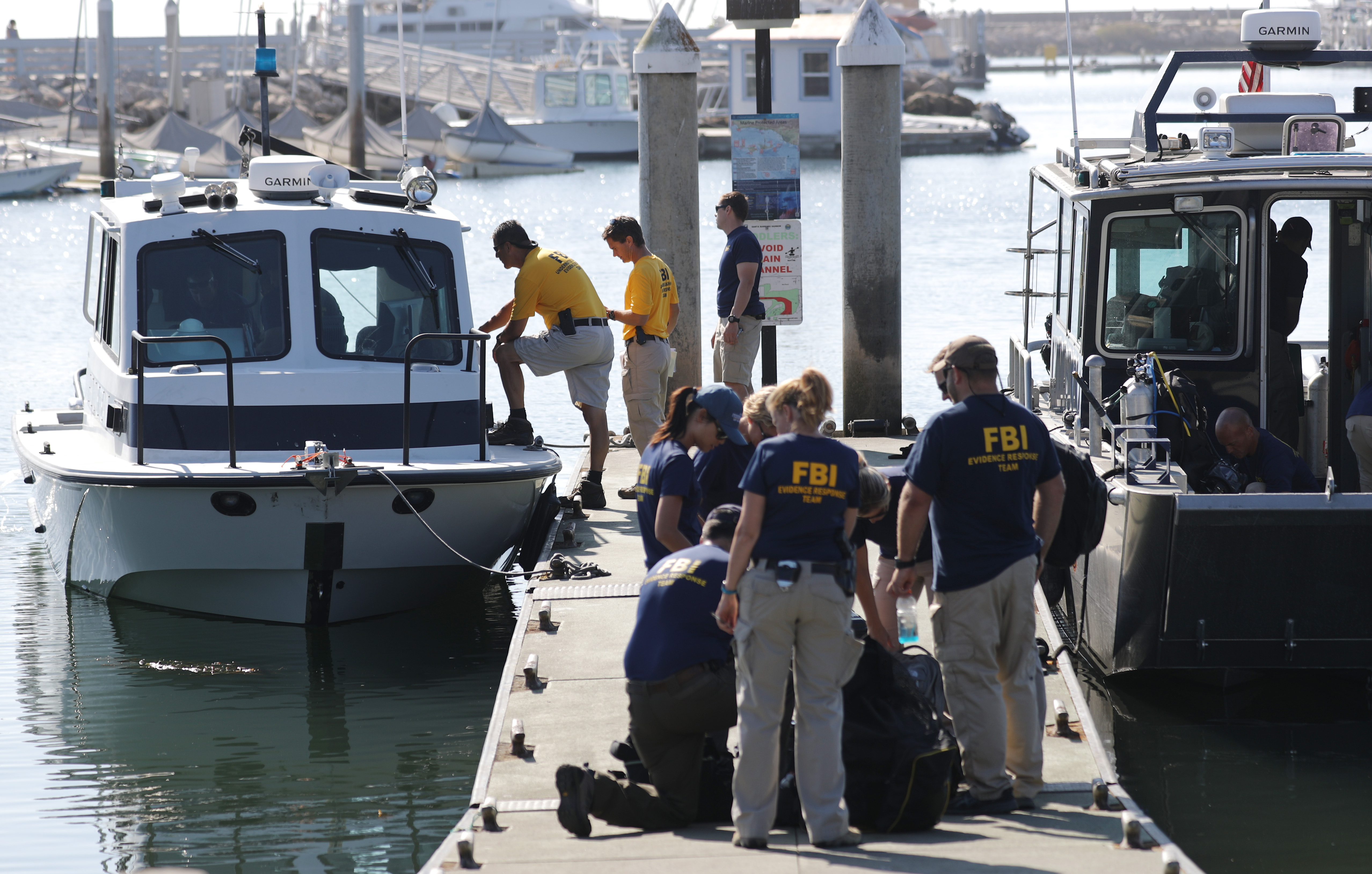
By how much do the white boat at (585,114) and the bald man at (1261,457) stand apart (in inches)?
2319

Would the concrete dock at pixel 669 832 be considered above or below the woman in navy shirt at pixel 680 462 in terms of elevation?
below

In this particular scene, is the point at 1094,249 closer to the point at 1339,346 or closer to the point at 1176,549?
the point at 1339,346

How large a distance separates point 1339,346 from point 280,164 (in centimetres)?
651

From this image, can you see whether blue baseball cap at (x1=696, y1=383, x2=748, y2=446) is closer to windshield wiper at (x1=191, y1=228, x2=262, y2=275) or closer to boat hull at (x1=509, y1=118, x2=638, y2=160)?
windshield wiper at (x1=191, y1=228, x2=262, y2=275)

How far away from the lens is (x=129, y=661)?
9039 millimetres

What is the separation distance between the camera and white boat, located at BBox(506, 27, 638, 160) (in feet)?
216

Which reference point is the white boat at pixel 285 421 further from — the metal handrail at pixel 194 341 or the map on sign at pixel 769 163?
the map on sign at pixel 769 163

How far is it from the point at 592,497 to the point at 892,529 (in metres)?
4.36

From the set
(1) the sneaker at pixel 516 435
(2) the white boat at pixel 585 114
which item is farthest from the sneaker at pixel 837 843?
(2) the white boat at pixel 585 114

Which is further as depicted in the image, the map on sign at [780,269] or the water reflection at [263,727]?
the map on sign at [780,269]

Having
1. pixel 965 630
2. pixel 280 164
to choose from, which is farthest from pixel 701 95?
pixel 965 630

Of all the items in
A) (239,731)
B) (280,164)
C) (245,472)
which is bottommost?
(239,731)

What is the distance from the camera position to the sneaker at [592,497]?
1025 cm

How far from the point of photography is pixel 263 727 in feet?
26.1
